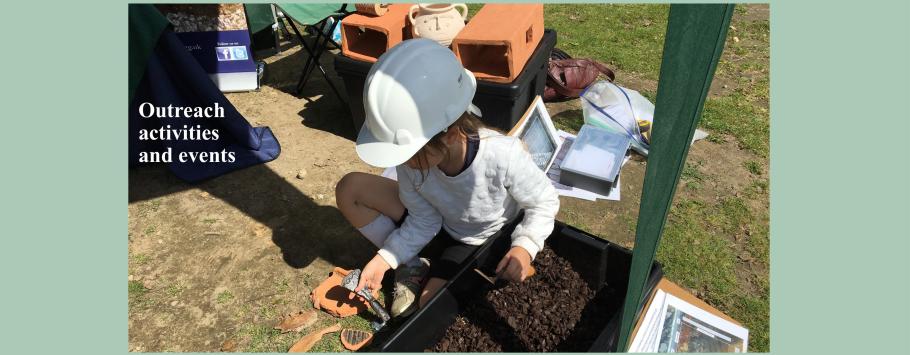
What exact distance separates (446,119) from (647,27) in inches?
172

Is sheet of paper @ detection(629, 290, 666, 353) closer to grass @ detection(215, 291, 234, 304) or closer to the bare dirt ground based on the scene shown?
the bare dirt ground

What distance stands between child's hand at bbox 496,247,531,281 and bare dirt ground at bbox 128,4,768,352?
0.87m

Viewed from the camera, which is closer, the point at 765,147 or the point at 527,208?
the point at 527,208

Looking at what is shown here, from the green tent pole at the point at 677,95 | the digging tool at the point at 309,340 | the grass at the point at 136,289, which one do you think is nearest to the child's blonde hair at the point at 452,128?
the green tent pole at the point at 677,95

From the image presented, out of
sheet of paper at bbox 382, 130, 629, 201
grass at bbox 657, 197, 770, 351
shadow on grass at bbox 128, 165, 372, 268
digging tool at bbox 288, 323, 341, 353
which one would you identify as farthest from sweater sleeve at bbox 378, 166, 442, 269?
grass at bbox 657, 197, 770, 351

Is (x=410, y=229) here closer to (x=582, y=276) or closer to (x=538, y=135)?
(x=582, y=276)

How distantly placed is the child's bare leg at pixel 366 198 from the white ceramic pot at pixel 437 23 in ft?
3.98

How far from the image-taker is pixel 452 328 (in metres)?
2.10

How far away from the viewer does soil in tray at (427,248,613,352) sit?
80.6 inches

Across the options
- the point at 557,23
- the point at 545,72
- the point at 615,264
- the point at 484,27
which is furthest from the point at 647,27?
the point at 615,264

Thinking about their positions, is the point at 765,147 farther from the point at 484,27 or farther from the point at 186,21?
the point at 186,21

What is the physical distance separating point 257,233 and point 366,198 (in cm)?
96

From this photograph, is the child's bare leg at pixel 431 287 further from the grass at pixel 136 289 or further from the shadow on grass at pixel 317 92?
the shadow on grass at pixel 317 92

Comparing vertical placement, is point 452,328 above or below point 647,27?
below
